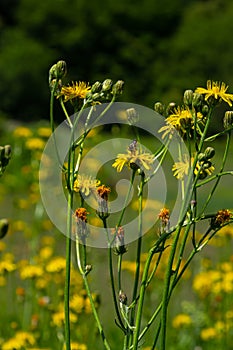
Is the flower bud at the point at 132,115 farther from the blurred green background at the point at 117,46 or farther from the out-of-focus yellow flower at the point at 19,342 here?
the blurred green background at the point at 117,46

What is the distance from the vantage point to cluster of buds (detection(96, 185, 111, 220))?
0.63 metres

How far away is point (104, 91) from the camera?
2.11 ft

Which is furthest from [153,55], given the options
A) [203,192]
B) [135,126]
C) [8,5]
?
[135,126]

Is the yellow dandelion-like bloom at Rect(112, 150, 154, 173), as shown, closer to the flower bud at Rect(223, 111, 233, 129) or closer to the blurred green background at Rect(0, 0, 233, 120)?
the flower bud at Rect(223, 111, 233, 129)

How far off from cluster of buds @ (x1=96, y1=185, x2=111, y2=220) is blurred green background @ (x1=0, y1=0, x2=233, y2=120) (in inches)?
397

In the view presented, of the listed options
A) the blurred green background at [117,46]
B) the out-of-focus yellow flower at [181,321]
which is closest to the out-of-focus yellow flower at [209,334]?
the out-of-focus yellow flower at [181,321]

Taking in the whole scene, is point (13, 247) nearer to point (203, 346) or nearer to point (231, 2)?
point (203, 346)

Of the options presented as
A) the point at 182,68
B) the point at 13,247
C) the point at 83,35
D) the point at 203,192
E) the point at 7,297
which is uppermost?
the point at 83,35

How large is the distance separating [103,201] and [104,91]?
9 cm

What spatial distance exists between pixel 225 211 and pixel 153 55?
12899 mm

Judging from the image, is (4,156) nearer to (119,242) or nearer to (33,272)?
(119,242)

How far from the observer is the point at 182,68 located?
40.4ft

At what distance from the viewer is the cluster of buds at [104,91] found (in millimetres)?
633

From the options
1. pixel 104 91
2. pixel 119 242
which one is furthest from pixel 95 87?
pixel 119 242
